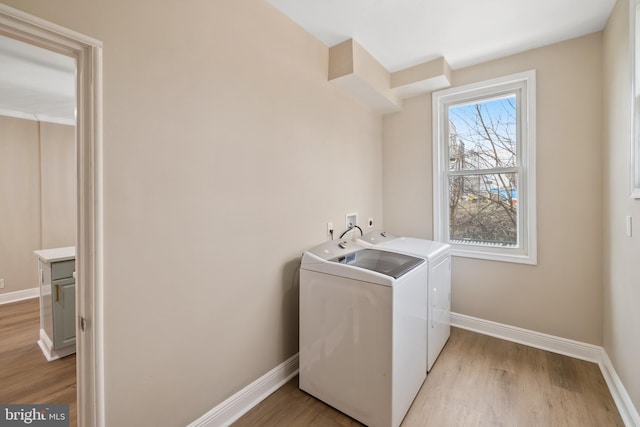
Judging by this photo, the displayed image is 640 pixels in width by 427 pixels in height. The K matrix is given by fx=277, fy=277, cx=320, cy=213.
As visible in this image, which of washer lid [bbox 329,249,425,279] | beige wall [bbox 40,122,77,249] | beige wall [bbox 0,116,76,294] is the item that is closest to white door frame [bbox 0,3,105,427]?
washer lid [bbox 329,249,425,279]

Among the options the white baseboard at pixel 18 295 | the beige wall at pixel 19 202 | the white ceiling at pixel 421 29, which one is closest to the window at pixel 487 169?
the white ceiling at pixel 421 29

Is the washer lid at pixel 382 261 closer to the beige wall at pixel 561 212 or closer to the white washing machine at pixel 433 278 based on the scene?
the white washing machine at pixel 433 278

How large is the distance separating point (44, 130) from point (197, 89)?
4047 millimetres

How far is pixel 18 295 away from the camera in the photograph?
144 inches

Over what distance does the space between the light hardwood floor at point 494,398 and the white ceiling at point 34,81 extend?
8.93 feet

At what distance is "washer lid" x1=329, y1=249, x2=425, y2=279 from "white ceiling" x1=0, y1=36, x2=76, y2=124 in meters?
2.37

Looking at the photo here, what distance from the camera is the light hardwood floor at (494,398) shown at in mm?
1624

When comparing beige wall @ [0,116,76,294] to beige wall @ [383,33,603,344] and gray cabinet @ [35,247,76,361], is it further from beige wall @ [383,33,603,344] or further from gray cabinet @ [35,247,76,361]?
beige wall @ [383,33,603,344]

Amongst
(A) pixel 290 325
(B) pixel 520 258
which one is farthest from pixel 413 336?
(B) pixel 520 258

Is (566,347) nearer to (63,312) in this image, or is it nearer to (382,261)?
(382,261)

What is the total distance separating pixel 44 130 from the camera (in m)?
3.86

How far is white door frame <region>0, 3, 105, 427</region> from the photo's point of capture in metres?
1.08

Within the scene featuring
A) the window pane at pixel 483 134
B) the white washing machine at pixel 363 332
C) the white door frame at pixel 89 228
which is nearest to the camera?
the white door frame at pixel 89 228

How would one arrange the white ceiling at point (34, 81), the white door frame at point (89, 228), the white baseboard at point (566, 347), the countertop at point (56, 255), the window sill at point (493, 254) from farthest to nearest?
the window sill at point (493, 254) < the countertop at point (56, 255) < the white ceiling at point (34, 81) < the white baseboard at point (566, 347) < the white door frame at point (89, 228)
